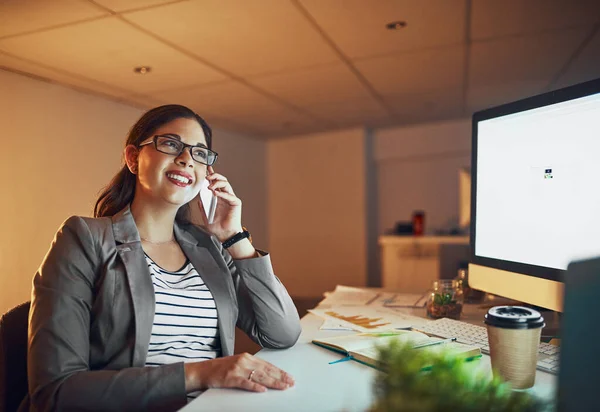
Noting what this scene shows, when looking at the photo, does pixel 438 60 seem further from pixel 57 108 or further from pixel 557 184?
pixel 57 108

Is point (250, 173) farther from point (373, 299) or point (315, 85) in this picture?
point (373, 299)

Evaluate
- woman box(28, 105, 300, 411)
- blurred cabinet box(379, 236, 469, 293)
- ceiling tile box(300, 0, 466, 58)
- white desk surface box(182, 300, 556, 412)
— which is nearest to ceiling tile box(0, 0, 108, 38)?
ceiling tile box(300, 0, 466, 58)

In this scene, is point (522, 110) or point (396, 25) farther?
point (396, 25)

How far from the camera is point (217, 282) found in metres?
1.27

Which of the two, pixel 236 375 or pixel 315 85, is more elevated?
pixel 315 85

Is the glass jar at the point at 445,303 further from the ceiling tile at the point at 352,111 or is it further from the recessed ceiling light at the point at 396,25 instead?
the ceiling tile at the point at 352,111

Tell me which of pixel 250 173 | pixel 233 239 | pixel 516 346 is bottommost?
pixel 516 346

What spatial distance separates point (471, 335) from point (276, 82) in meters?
2.68

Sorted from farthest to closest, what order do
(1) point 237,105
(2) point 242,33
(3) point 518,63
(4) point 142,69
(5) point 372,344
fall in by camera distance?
(1) point 237,105
(3) point 518,63
(4) point 142,69
(2) point 242,33
(5) point 372,344

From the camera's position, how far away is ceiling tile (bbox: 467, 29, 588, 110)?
2.72 meters

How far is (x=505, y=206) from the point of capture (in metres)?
1.18

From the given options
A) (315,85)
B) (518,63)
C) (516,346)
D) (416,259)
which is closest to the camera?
(516,346)

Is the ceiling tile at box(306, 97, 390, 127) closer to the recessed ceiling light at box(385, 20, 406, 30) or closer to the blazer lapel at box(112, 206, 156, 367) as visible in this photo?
the recessed ceiling light at box(385, 20, 406, 30)

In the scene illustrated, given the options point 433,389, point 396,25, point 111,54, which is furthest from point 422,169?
point 433,389
